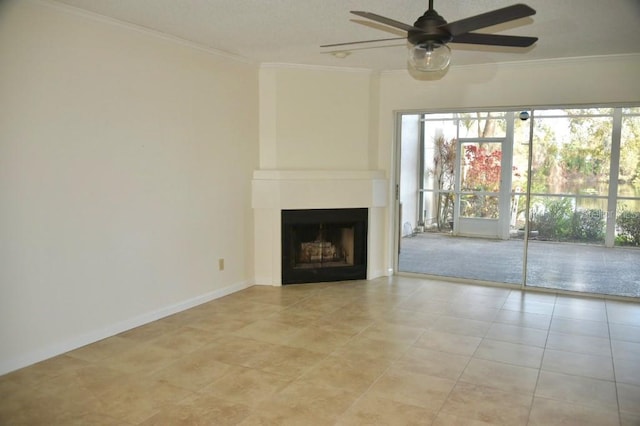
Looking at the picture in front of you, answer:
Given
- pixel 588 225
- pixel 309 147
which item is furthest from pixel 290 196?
pixel 588 225

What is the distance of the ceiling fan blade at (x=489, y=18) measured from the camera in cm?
224

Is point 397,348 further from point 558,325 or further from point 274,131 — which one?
point 274,131

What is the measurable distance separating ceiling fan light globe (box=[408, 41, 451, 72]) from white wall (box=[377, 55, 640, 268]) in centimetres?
284

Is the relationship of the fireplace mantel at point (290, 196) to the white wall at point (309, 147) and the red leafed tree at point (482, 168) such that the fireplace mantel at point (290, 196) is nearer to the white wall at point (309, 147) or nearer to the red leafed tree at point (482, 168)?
the white wall at point (309, 147)

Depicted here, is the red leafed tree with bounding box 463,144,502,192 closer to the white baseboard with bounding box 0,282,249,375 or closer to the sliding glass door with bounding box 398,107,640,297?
the sliding glass door with bounding box 398,107,640,297

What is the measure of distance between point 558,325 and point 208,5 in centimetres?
383

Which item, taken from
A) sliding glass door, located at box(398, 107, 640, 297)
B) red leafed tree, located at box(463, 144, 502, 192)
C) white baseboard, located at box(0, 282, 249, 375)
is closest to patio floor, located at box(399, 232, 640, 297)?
sliding glass door, located at box(398, 107, 640, 297)

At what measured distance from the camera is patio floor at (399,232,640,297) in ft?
17.1

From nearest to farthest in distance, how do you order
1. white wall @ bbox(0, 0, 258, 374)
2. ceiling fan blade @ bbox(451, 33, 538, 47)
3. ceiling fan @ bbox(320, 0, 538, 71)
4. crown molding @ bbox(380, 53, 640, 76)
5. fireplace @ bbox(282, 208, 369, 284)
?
ceiling fan @ bbox(320, 0, 538, 71) → ceiling fan blade @ bbox(451, 33, 538, 47) → white wall @ bbox(0, 0, 258, 374) → crown molding @ bbox(380, 53, 640, 76) → fireplace @ bbox(282, 208, 369, 284)

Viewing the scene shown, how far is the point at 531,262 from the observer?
561 centimetres

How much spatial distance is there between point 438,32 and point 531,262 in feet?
13.0

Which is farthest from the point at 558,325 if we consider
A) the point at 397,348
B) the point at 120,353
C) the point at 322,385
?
the point at 120,353

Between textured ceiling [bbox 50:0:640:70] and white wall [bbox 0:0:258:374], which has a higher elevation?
textured ceiling [bbox 50:0:640:70]

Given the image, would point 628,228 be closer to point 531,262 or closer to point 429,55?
point 531,262
